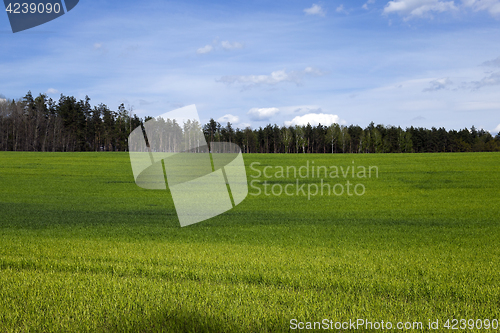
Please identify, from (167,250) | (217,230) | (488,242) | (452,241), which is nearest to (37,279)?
(167,250)

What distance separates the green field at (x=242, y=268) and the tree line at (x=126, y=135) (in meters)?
46.7

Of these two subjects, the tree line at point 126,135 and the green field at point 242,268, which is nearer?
the green field at point 242,268

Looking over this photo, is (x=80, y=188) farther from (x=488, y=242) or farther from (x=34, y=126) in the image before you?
(x=34, y=126)

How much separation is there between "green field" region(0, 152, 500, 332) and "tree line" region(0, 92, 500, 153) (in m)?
46.7

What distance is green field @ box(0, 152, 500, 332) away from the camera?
431cm

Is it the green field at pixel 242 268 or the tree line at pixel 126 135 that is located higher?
the tree line at pixel 126 135

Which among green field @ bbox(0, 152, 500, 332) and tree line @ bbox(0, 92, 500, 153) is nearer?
green field @ bbox(0, 152, 500, 332)

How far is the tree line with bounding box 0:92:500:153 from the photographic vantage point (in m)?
92.6

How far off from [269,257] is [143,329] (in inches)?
185

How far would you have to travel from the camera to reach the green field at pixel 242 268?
431cm

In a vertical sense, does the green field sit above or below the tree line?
below

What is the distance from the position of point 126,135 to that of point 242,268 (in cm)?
9440

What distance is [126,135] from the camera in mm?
94250

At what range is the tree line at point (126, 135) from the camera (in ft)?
304
